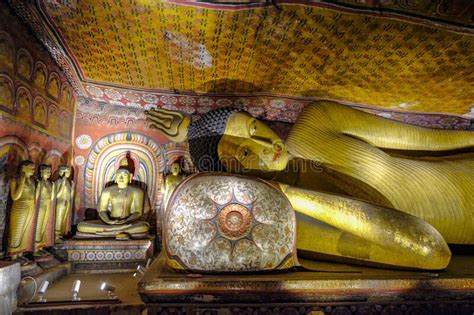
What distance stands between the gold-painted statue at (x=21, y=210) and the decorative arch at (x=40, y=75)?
1046 mm

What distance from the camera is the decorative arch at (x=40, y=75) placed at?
3.68 metres

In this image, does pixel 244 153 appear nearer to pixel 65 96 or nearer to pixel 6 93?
pixel 6 93

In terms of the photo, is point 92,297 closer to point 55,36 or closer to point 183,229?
point 183,229

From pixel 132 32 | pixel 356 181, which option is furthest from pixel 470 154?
pixel 132 32

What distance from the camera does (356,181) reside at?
2.22m

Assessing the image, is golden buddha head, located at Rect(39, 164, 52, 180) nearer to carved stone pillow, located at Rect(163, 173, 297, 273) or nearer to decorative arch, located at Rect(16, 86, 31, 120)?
decorative arch, located at Rect(16, 86, 31, 120)

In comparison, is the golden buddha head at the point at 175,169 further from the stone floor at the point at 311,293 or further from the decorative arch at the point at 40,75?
the stone floor at the point at 311,293

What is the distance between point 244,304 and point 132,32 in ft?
9.49

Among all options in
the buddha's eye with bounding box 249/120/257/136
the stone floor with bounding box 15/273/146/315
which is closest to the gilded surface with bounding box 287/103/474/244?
the buddha's eye with bounding box 249/120/257/136

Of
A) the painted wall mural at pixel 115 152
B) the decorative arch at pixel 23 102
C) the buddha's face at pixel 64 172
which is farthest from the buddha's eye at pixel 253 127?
the buddha's face at pixel 64 172

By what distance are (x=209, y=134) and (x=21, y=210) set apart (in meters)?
2.36

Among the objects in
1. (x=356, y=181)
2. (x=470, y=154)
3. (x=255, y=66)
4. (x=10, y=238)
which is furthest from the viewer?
(x=255, y=66)

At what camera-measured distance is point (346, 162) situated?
7.22 ft

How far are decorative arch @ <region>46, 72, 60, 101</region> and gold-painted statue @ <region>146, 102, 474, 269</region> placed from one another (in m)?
2.38
